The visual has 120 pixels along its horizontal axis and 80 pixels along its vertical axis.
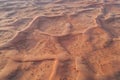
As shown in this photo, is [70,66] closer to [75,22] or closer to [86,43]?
[86,43]

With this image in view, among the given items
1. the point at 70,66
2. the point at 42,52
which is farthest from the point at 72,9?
the point at 70,66

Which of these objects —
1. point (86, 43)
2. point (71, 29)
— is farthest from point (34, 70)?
point (71, 29)

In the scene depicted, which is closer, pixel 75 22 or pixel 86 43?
pixel 86 43

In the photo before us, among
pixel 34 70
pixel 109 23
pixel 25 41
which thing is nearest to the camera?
pixel 34 70

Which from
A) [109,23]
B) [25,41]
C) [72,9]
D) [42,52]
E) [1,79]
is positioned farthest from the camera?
[72,9]

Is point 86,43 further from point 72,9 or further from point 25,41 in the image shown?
point 72,9

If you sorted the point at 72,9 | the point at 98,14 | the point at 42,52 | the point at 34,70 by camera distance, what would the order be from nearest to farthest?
the point at 34,70, the point at 42,52, the point at 98,14, the point at 72,9
